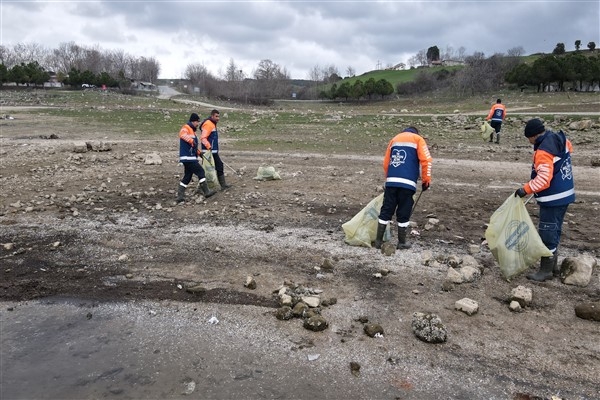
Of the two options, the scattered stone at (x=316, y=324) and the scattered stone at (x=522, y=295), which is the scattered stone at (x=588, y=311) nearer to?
the scattered stone at (x=522, y=295)

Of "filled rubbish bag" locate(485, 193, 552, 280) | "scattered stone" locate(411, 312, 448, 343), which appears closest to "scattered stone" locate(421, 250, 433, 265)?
"filled rubbish bag" locate(485, 193, 552, 280)

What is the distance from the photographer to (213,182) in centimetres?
921

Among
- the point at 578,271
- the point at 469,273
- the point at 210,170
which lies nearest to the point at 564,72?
the point at 210,170

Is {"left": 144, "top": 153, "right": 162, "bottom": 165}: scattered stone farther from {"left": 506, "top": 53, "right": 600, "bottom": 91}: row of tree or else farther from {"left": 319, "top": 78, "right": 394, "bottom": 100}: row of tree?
{"left": 319, "top": 78, "right": 394, "bottom": 100}: row of tree

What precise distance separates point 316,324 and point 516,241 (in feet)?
8.12

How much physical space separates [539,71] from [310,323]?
44.5m

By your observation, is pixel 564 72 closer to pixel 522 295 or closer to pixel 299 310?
pixel 522 295

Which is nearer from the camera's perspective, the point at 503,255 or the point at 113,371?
the point at 113,371

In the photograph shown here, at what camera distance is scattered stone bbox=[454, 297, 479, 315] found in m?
4.56

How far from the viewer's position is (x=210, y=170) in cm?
911

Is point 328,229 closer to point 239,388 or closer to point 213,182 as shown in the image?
point 213,182

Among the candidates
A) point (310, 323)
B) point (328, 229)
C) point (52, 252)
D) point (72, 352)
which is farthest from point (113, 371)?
point (328, 229)

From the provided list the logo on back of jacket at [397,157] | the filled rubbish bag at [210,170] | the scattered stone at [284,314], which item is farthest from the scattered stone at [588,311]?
the filled rubbish bag at [210,170]

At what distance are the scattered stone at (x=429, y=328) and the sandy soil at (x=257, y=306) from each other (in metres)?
0.08
